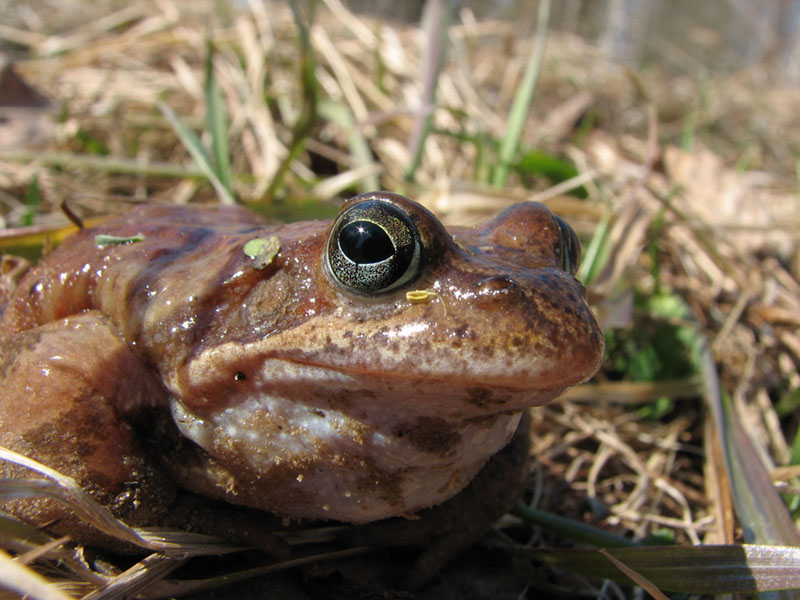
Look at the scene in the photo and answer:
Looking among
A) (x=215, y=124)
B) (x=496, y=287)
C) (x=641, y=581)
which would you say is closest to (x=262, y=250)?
(x=496, y=287)

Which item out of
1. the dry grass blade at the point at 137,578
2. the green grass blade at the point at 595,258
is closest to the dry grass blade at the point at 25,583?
the dry grass blade at the point at 137,578

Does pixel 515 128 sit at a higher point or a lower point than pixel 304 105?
lower

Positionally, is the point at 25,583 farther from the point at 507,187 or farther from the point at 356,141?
the point at 507,187

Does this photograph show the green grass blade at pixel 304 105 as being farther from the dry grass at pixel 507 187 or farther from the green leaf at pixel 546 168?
the green leaf at pixel 546 168

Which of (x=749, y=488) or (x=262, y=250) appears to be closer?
(x=262, y=250)

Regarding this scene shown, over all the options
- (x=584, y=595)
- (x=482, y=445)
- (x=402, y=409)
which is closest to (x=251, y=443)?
(x=402, y=409)

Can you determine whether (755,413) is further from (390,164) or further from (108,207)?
(108,207)

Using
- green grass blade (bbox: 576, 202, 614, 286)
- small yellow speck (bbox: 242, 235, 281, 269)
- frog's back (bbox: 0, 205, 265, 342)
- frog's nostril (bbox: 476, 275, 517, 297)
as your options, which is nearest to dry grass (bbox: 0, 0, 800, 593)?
green grass blade (bbox: 576, 202, 614, 286)
